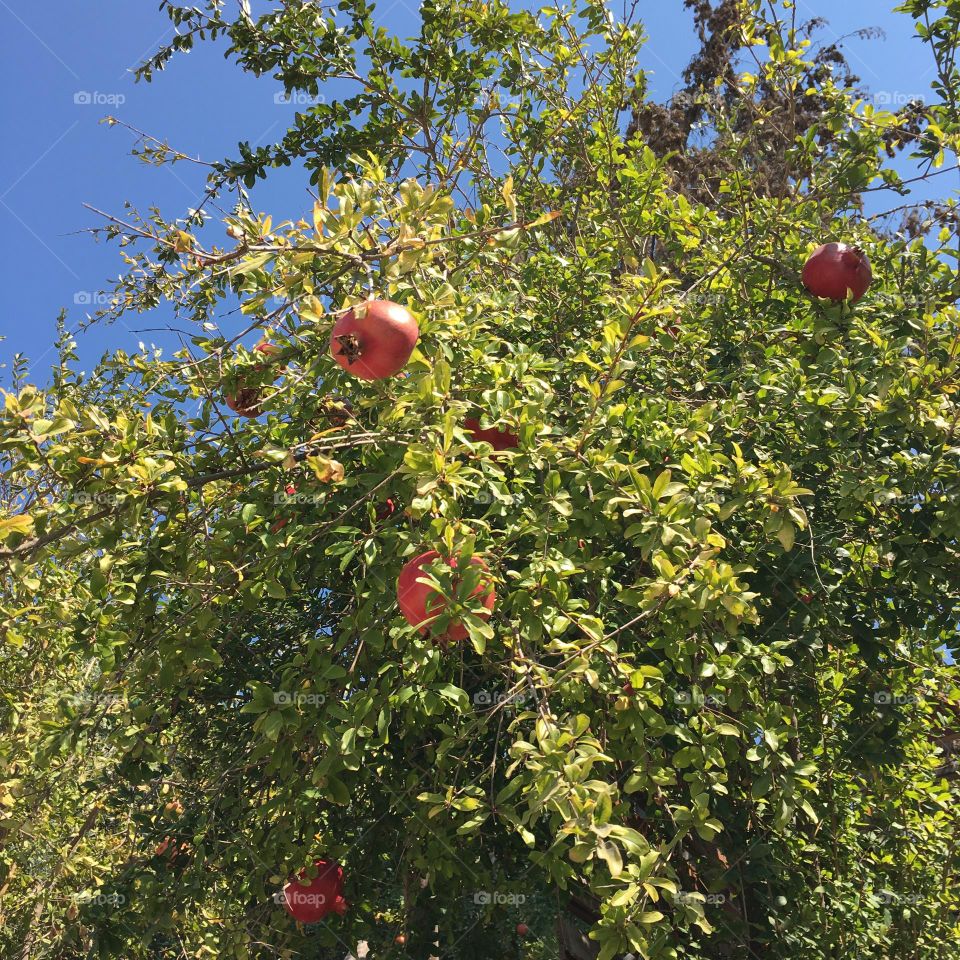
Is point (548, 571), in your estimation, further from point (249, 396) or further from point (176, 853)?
point (176, 853)

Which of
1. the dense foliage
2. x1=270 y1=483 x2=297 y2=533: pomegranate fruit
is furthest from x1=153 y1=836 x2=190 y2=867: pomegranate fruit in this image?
x1=270 y1=483 x2=297 y2=533: pomegranate fruit

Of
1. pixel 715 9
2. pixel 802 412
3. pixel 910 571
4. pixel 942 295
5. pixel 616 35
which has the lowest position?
pixel 910 571

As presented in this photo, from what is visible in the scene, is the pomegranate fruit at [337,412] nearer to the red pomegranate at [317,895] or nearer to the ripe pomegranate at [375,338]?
the ripe pomegranate at [375,338]

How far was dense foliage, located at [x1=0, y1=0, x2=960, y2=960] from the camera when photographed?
69.5 inches

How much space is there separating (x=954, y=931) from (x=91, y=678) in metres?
4.02

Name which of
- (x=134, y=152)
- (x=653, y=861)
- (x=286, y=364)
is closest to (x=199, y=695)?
(x=286, y=364)

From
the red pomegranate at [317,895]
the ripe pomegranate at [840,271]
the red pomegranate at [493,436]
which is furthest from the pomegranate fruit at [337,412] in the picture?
the ripe pomegranate at [840,271]

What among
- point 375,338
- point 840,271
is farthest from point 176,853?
point 840,271

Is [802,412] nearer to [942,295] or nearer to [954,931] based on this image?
[942,295]

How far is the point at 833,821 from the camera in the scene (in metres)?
2.62

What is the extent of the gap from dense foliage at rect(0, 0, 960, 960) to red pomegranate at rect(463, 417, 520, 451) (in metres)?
0.04

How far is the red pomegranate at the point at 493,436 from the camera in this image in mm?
2170

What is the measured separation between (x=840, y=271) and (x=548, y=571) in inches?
55.9

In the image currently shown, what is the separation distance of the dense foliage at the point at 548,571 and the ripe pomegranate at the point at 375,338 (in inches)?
3.9
